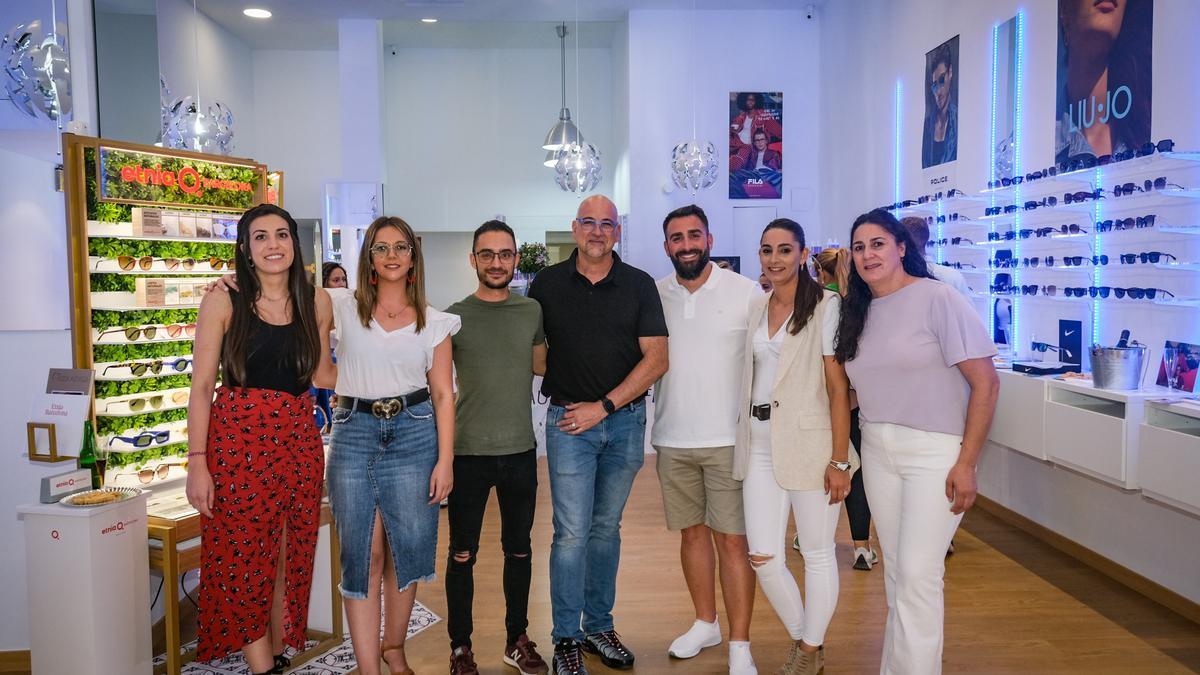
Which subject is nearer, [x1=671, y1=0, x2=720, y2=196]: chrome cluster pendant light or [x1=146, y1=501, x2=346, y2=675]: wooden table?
[x1=146, y1=501, x2=346, y2=675]: wooden table

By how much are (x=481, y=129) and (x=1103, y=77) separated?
9.34 m

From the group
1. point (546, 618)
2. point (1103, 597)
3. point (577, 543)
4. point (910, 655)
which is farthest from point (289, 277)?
point (1103, 597)

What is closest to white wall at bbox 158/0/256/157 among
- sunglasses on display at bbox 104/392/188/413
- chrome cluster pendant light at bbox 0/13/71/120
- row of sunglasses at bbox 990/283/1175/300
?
chrome cluster pendant light at bbox 0/13/71/120

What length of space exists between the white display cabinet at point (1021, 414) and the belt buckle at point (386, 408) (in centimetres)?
330

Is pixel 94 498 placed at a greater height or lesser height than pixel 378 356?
lesser

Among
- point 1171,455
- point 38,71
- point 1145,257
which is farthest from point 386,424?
point 1145,257

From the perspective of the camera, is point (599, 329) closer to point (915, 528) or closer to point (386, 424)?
point (386, 424)

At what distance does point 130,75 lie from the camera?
321 inches

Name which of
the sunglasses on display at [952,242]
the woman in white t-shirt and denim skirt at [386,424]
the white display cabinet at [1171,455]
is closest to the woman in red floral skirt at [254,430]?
the woman in white t-shirt and denim skirt at [386,424]

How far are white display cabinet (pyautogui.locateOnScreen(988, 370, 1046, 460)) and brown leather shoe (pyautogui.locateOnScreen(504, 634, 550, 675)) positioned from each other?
9.52 ft

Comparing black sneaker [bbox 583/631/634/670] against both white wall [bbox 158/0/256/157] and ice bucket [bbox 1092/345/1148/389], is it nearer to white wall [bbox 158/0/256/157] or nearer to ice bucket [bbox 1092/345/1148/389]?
ice bucket [bbox 1092/345/1148/389]

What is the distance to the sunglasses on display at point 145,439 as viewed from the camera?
348 cm

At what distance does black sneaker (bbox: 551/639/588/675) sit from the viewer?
125 inches

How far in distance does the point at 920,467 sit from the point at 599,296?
4.21ft
